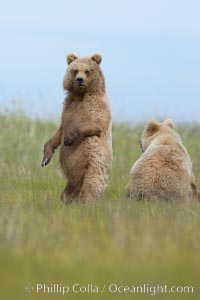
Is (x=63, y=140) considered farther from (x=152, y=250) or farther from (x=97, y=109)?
(x=152, y=250)

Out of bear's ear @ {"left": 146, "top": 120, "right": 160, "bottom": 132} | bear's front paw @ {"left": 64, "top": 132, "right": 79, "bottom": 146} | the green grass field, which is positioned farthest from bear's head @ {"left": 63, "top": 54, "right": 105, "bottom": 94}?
the green grass field

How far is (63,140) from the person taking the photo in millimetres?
8398

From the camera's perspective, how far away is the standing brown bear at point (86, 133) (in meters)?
8.09

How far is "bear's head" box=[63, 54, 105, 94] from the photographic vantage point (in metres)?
8.23

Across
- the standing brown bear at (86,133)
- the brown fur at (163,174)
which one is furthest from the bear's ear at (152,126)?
the standing brown bear at (86,133)

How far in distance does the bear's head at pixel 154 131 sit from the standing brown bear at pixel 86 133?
2.23 feet

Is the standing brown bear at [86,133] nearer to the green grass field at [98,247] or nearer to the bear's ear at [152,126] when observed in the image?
the green grass field at [98,247]

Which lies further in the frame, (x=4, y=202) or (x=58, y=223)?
(x=4, y=202)

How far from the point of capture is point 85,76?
8242mm

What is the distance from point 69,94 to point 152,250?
4.37m

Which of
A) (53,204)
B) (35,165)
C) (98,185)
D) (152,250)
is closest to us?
(152,250)

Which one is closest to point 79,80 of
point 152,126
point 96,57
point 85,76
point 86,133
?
point 85,76

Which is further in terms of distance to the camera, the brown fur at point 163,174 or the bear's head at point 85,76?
the bear's head at point 85,76

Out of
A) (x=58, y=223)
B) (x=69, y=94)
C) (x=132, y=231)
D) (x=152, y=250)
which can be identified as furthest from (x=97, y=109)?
(x=152, y=250)
